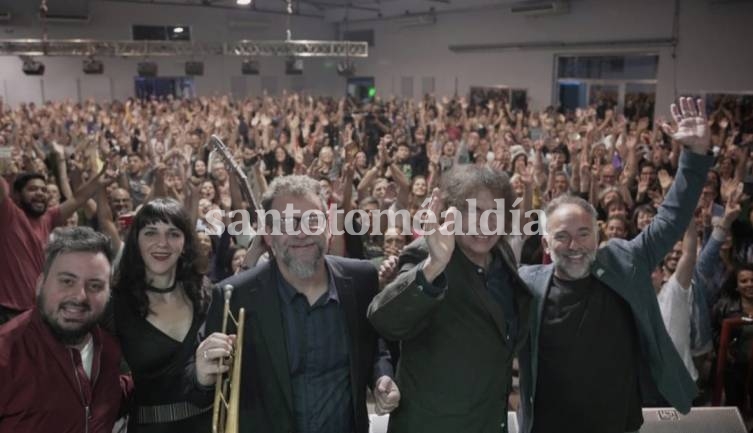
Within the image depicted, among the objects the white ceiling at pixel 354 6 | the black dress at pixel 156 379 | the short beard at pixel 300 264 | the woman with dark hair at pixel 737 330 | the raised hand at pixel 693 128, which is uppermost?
the white ceiling at pixel 354 6

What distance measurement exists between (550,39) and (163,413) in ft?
39.0

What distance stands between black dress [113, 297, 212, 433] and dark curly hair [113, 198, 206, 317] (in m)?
0.10

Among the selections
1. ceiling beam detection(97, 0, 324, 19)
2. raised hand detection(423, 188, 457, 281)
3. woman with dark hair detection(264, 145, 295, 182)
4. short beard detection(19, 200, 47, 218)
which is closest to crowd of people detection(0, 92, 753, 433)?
raised hand detection(423, 188, 457, 281)

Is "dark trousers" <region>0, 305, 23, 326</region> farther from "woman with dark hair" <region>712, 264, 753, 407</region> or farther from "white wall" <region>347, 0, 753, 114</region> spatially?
"white wall" <region>347, 0, 753, 114</region>

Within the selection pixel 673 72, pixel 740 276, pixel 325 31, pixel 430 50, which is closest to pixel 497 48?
pixel 430 50

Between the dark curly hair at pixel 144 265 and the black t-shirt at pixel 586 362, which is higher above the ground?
the dark curly hair at pixel 144 265

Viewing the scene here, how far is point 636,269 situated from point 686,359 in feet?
4.36

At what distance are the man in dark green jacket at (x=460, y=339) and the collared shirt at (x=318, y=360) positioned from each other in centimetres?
17

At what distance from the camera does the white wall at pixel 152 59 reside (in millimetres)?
14773

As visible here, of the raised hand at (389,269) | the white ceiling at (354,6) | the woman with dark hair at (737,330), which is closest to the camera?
the raised hand at (389,269)

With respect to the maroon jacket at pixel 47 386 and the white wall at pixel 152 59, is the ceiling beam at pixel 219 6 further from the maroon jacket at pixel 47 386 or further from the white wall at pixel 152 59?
the maroon jacket at pixel 47 386

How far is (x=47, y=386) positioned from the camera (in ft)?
5.11

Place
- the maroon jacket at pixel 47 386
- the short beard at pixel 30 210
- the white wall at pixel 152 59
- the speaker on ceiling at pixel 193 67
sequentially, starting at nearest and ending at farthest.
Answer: the maroon jacket at pixel 47 386 < the short beard at pixel 30 210 < the speaker on ceiling at pixel 193 67 < the white wall at pixel 152 59

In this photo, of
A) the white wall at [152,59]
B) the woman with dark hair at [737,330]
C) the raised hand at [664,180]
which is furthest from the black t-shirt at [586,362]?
the white wall at [152,59]
